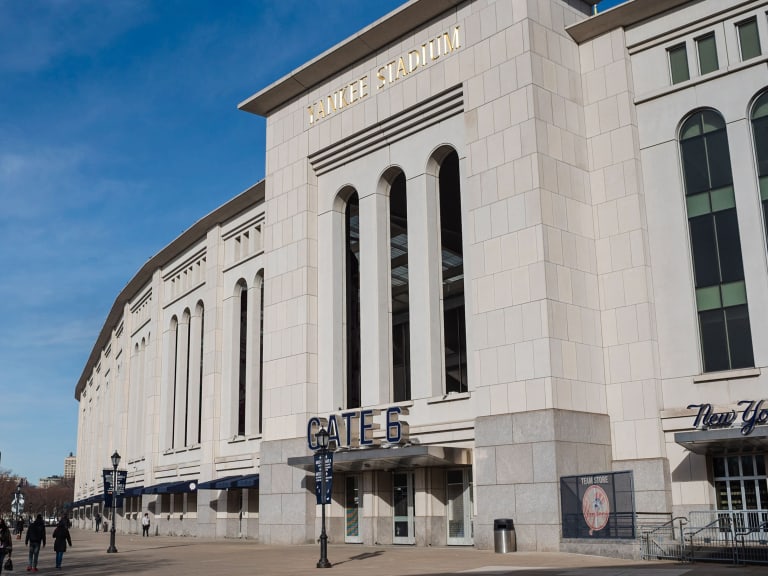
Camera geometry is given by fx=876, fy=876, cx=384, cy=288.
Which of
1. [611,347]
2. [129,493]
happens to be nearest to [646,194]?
[611,347]

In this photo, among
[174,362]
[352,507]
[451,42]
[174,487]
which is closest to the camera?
[451,42]

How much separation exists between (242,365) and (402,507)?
63.8 feet

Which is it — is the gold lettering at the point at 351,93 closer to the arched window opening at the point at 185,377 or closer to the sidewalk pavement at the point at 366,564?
the sidewalk pavement at the point at 366,564

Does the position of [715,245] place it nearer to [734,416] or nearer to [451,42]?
[734,416]

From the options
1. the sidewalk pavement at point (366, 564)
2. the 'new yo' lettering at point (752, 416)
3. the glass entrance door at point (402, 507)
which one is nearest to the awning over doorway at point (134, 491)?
the sidewalk pavement at point (366, 564)

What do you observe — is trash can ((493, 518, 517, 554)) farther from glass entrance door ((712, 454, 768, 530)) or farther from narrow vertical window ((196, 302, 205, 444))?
narrow vertical window ((196, 302, 205, 444))

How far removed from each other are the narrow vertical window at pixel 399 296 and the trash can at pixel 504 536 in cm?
1209

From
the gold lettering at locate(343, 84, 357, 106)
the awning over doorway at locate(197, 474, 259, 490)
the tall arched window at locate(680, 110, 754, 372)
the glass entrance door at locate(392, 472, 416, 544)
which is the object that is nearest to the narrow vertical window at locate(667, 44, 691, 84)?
the tall arched window at locate(680, 110, 754, 372)

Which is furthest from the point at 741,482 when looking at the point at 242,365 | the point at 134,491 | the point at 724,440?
the point at 134,491

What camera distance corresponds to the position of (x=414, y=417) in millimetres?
34312

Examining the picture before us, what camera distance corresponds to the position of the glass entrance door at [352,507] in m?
37.1

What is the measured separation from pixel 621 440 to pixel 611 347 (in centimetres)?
326

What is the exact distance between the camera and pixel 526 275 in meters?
30.5

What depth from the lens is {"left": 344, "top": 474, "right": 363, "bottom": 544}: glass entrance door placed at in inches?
1460
